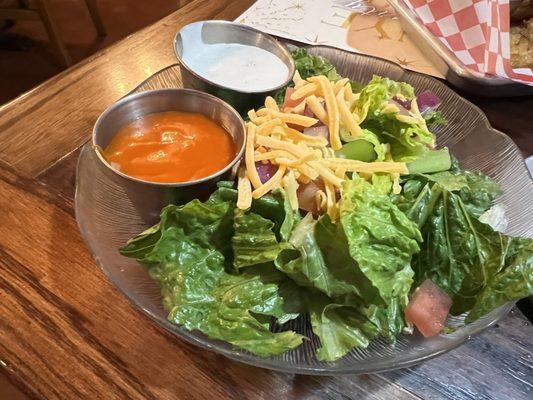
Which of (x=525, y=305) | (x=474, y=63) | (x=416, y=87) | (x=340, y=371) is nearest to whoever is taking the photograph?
(x=340, y=371)

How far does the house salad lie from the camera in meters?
0.93

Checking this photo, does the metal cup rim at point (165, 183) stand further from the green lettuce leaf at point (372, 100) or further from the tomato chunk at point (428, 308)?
the tomato chunk at point (428, 308)

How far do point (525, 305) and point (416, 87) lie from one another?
717 millimetres

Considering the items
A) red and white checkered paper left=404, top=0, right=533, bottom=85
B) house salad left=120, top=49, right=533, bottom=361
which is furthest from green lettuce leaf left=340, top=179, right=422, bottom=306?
red and white checkered paper left=404, top=0, right=533, bottom=85

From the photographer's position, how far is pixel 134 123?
3.95 ft

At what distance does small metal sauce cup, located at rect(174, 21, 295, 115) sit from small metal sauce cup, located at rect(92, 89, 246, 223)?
0.12 metres

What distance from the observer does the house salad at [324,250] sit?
0.93 meters

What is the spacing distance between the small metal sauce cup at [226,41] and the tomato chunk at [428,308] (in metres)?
0.64

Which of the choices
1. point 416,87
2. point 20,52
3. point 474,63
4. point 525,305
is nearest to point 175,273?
point 525,305

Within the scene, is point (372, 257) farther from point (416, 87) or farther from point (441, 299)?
point (416, 87)

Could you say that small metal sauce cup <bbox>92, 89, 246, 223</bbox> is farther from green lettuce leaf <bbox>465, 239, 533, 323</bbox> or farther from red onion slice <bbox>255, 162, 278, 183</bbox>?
green lettuce leaf <bbox>465, 239, 533, 323</bbox>

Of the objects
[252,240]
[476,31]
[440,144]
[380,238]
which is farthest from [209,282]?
[476,31]

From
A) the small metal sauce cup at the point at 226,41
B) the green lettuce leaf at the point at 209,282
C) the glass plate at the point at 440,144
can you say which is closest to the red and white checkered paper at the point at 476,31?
the glass plate at the point at 440,144

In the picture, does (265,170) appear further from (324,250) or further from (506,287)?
(506,287)
